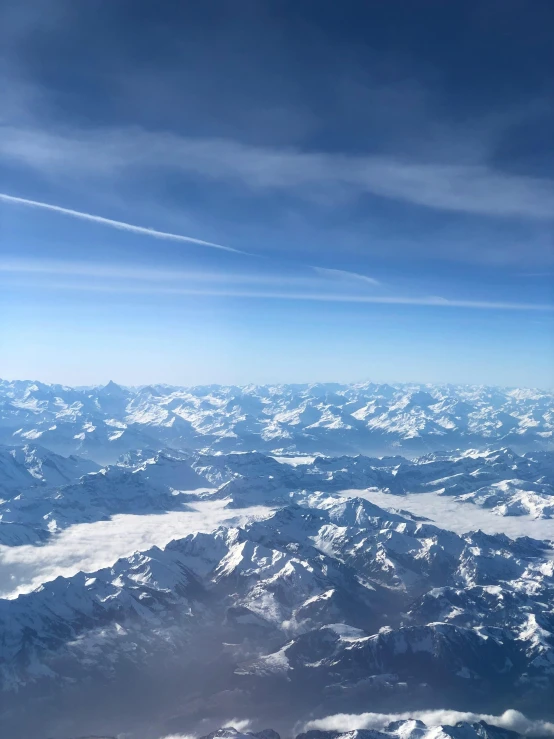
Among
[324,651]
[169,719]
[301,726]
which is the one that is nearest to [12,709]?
[169,719]

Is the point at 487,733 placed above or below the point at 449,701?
above

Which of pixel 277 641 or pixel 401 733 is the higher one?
pixel 401 733

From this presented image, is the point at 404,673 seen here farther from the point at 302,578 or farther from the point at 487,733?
the point at 302,578

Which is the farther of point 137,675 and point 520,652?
point 520,652

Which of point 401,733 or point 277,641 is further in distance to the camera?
point 277,641

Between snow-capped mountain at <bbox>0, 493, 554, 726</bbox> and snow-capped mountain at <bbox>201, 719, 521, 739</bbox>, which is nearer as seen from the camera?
snow-capped mountain at <bbox>201, 719, 521, 739</bbox>

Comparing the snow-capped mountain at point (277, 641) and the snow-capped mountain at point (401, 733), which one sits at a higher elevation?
the snow-capped mountain at point (401, 733)

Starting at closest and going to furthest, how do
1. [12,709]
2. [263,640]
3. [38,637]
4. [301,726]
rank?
[301,726] → [12,709] → [38,637] → [263,640]

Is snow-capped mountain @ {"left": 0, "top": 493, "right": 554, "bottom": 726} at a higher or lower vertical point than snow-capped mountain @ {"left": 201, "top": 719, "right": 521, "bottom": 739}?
lower

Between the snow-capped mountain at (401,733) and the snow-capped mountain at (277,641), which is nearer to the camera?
the snow-capped mountain at (401,733)

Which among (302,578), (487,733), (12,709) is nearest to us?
(487,733)
